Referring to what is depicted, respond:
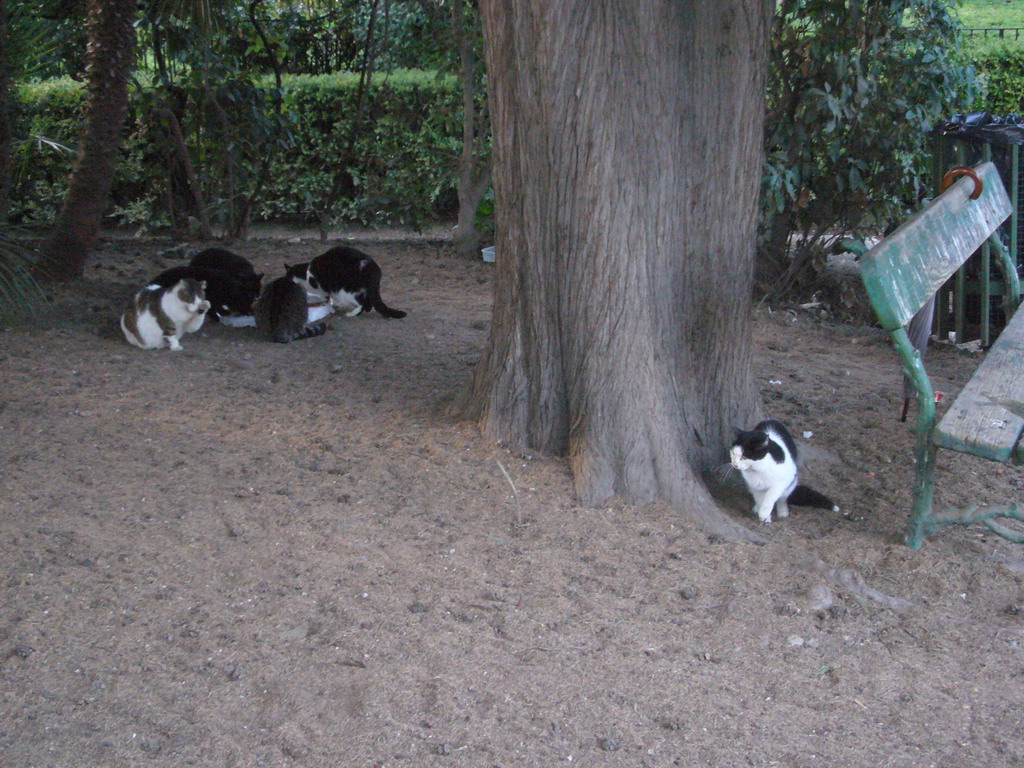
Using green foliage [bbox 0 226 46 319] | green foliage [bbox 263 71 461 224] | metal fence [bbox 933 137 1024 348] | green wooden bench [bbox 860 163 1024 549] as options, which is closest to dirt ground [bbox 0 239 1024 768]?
green wooden bench [bbox 860 163 1024 549]

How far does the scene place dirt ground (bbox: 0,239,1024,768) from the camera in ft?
9.14

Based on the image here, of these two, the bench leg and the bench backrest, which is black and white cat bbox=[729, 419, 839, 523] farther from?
the bench backrest

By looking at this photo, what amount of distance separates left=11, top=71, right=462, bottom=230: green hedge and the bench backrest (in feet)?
19.5

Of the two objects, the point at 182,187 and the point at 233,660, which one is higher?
the point at 182,187

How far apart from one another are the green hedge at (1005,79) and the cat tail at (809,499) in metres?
11.2

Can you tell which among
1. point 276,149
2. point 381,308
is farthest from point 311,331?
point 276,149

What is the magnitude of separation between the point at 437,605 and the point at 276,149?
8037 mm

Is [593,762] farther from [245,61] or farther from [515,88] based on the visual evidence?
[245,61]

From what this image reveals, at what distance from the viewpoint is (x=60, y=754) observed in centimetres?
261

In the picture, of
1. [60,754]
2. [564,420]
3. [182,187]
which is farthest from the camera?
[182,187]

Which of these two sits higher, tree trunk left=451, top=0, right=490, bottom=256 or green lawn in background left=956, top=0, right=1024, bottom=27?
green lawn in background left=956, top=0, right=1024, bottom=27

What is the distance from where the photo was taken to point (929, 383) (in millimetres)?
3961

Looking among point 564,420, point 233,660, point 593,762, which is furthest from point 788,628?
point 233,660

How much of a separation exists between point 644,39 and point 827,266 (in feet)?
16.5
